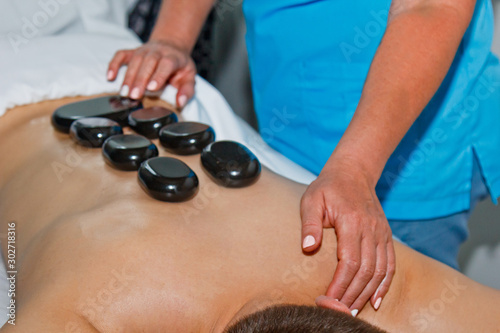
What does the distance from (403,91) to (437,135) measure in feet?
0.86

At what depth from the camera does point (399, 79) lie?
2.78 ft

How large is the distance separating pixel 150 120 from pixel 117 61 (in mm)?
255

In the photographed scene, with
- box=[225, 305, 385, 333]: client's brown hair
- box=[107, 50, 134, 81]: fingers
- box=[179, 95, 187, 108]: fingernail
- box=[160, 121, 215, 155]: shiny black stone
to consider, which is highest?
box=[225, 305, 385, 333]: client's brown hair

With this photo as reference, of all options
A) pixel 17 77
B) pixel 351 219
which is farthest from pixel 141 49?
pixel 351 219

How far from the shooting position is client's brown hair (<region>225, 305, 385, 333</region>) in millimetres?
476

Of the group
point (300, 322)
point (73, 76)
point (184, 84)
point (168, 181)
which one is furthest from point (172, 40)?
point (300, 322)

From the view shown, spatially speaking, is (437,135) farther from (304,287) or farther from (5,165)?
(5,165)

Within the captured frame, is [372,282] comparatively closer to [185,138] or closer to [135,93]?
[185,138]

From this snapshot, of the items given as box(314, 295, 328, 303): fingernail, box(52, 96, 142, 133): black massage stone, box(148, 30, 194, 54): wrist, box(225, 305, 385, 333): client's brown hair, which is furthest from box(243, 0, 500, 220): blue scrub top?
box(225, 305, 385, 333): client's brown hair

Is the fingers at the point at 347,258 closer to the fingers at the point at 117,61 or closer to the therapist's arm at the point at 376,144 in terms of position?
the therapist's arm at the point at 376,144

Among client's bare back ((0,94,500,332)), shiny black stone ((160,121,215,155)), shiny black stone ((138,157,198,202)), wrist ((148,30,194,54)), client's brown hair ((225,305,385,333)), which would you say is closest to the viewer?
client's brown hair ((225,305,385,333))

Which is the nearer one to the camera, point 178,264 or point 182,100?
point 178,264

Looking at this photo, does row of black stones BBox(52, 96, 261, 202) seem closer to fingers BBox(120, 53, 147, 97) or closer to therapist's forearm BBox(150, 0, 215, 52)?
fingers BBox(120, 53, 147, 97)

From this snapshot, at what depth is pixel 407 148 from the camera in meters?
1.08
